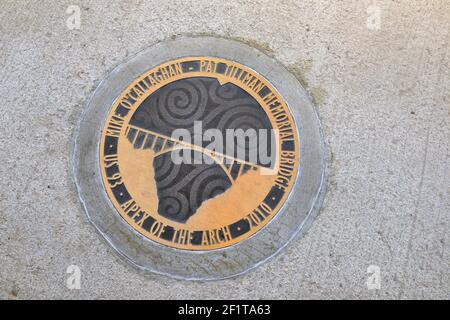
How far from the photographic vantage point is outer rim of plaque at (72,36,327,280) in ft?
10.6

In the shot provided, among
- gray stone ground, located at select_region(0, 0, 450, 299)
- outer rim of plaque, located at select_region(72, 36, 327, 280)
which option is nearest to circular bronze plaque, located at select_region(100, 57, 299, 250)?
outer rim of plaque, located at select_region(72, 36, 327, 280)

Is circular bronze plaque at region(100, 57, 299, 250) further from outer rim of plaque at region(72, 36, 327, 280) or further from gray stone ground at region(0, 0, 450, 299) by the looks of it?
gray stone ground at region(0, 0, 450, 299)

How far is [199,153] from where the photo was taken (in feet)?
11.3

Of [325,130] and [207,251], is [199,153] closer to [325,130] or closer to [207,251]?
[207,251]

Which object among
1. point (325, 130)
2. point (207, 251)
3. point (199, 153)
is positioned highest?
point (325, 130)

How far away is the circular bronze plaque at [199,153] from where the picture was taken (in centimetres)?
331

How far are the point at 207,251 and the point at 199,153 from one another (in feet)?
2.33

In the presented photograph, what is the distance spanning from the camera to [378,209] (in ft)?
10.9

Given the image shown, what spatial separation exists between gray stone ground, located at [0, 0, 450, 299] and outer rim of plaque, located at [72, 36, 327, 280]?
0.07 meters

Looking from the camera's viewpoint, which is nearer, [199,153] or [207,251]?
[207,251]

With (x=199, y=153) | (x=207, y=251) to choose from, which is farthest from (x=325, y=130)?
(x=207, y=251)

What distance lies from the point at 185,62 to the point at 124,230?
1379 millimetres
